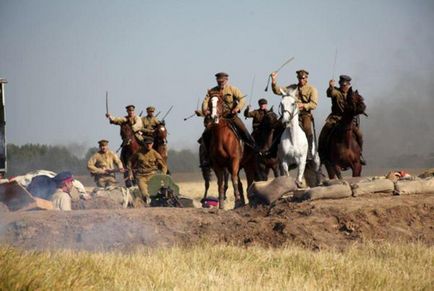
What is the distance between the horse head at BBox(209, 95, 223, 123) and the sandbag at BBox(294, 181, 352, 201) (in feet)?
12.1

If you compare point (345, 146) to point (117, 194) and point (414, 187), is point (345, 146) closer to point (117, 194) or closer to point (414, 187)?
point (414, 187)

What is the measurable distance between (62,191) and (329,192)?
4852 mm

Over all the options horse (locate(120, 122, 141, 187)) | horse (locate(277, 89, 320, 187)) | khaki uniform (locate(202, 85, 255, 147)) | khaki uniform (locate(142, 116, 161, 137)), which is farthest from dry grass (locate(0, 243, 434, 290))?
khaki uniform (locate(142, 116, 161, 137))

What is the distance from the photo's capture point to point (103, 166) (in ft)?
73.7

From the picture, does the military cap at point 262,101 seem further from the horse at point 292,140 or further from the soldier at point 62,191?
the soldier at point 62,191

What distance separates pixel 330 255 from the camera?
11484 mm

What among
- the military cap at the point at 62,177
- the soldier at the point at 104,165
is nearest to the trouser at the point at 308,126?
the soldier at the point at 104,165

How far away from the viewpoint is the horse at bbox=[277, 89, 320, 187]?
1900cm

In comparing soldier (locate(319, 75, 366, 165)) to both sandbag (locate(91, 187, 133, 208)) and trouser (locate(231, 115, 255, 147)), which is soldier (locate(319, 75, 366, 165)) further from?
sandbag (locate(91, 187, 133, 208))

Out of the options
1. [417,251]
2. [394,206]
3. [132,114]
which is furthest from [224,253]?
[132,114]

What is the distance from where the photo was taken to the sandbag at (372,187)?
15.8 metres

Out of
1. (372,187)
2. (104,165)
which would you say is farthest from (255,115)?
(372,187)

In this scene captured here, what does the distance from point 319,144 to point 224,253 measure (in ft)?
32.4

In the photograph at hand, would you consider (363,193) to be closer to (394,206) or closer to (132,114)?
(394,206)
